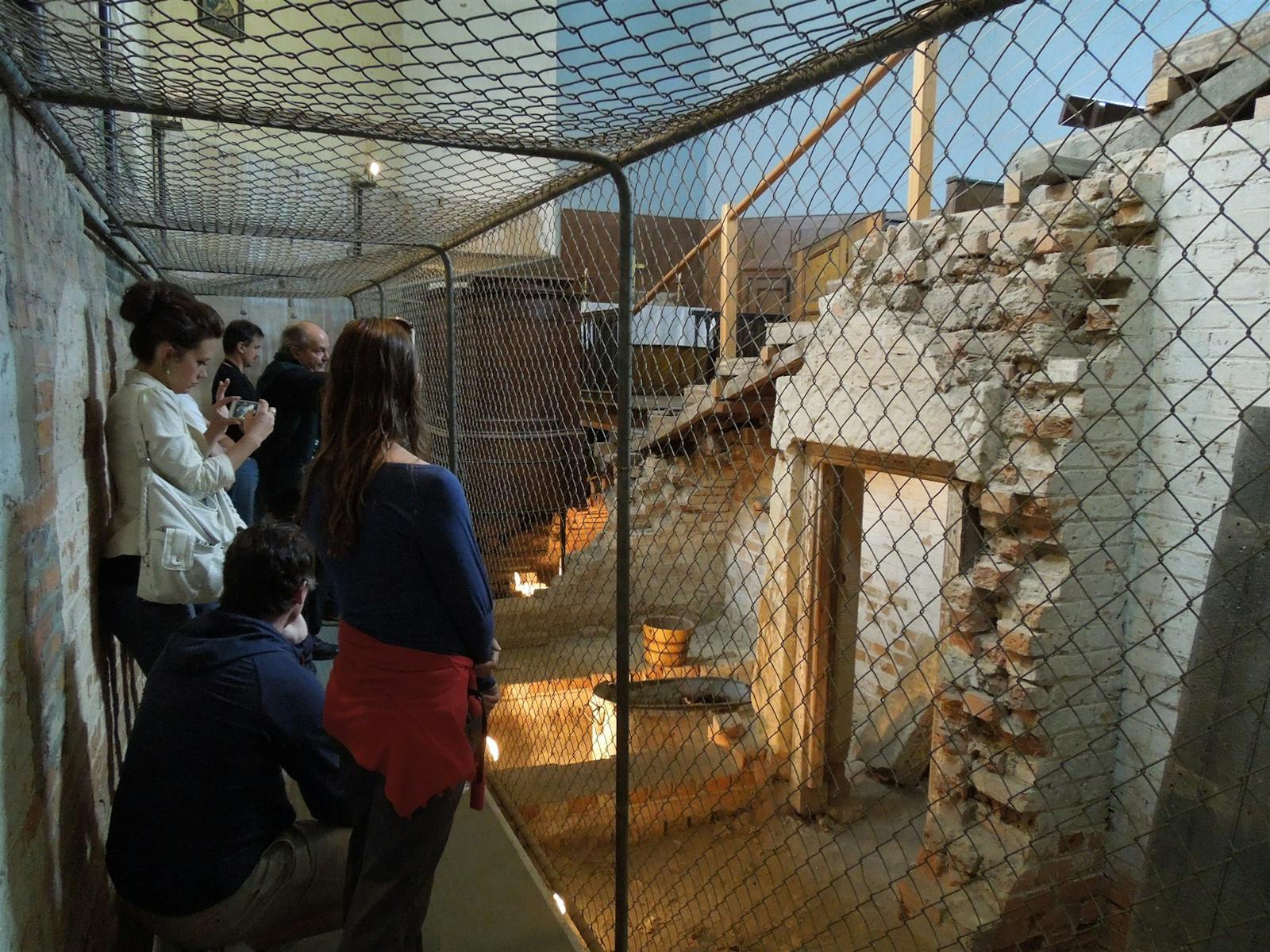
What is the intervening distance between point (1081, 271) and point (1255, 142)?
2.21ft

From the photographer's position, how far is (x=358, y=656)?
5.59ft

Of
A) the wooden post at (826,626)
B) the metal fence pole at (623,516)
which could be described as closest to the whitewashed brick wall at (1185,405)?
the wooden post at (826,626)

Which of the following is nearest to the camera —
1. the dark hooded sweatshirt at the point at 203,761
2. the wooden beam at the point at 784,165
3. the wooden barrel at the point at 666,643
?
the dark hooded sweatshirt at the point at 203,761

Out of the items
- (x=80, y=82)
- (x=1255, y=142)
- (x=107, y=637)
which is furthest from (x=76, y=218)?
(x=1255, y=142)

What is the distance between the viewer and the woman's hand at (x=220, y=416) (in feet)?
7.96

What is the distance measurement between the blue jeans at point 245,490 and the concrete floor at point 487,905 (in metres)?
1.65

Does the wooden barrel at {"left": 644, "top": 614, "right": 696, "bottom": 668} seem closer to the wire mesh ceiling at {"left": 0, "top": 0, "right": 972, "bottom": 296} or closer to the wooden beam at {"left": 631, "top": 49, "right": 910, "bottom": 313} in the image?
the wooden beam at {"left": 631, "top": 49, "right": 910, "bottom": 313}

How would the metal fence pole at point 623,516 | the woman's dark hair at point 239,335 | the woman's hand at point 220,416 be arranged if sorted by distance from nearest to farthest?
the metal fence pole at point 623,516
the woman's hand at point 220,416
the woman's dark hair at point 239,335

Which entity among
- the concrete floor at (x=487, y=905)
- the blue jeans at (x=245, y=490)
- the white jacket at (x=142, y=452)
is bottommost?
the concrete floor at (x=487, y=905)

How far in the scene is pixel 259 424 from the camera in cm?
274

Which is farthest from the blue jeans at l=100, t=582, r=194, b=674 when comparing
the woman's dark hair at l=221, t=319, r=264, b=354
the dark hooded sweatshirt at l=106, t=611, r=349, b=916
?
the woman's dark hair at l=221, t=319, r=264, b=354

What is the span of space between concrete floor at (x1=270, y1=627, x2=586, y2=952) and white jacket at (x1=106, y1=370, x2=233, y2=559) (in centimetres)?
128

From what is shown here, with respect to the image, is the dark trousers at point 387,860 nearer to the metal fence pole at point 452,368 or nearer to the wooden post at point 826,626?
the metal fence pole at point 452,368

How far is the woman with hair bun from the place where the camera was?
2.22 m
